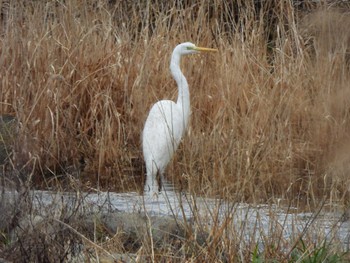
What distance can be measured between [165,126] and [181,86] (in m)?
0.36

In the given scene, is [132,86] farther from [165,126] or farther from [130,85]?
[165,126]

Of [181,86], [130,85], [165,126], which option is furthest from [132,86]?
[165,126]

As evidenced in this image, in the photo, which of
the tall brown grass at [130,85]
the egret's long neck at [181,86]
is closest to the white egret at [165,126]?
the egret's long neck at [181,86]

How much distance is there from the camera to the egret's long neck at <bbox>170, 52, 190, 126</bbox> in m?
6.60

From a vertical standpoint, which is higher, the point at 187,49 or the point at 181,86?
the point at 187,49

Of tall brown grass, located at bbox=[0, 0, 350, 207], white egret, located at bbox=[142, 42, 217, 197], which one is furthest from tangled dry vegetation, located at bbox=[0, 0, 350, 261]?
white egret, located at bbox=[142, 42, 217, 197]

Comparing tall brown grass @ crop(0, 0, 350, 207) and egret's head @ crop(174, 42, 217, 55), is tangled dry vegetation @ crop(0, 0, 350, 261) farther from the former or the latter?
egret's head @ crop(174, 42, 217, 55)

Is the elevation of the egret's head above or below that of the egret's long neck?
above

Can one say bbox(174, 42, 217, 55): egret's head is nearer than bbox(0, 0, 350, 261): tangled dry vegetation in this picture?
No

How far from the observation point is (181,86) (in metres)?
6.61

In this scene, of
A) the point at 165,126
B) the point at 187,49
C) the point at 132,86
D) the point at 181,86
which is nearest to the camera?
the point at 165,126

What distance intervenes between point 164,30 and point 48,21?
0.88 m

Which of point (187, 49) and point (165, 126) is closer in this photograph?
point (165, 126)

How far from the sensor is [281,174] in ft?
18.3
